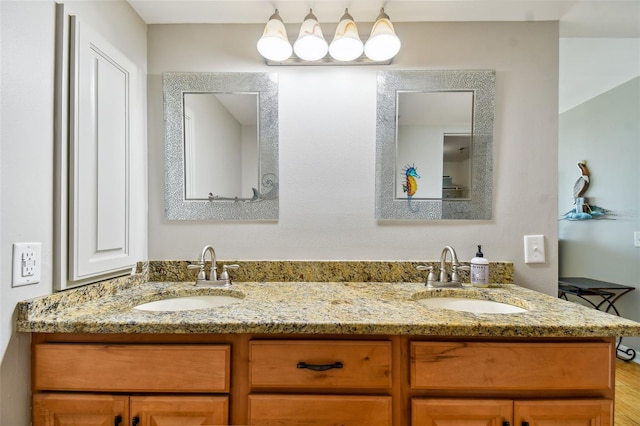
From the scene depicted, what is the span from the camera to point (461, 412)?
840mm

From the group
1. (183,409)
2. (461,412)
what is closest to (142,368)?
(183,409)

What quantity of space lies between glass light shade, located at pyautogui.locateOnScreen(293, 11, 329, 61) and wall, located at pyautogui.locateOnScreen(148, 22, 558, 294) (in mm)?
91

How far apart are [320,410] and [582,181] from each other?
10.6 feet

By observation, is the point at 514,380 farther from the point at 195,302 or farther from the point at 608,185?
the point at 608,185

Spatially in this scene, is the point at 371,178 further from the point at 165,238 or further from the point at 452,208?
the point at 165,238

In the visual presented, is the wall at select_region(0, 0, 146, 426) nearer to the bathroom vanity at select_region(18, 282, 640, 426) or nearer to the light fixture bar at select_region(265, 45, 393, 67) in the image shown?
the bathroom vanity at select_region(18, 282, 640, 426)

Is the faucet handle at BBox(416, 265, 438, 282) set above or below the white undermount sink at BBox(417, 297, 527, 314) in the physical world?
above

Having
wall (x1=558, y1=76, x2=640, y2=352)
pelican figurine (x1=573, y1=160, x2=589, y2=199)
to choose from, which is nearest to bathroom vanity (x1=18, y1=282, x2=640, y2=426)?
wall (x1=558, y1=76, x2=640, y2=352)

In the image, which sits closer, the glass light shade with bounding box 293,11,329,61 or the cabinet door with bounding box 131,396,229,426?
the cabinet door with bounding box 131,396,229,426

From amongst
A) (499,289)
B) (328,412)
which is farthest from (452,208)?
(328,412)

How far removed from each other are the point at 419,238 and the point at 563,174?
2696mm

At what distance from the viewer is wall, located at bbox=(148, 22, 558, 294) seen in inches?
54.8

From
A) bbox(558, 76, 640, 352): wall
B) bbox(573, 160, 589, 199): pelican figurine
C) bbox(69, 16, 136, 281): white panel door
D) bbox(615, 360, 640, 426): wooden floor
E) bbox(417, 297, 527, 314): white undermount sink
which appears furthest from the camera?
bbox(573, 160, 589, 199): pelican figurine

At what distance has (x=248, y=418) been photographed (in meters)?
0.86
